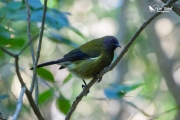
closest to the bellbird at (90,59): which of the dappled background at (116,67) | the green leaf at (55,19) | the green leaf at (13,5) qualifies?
the dappled background at (116,67)

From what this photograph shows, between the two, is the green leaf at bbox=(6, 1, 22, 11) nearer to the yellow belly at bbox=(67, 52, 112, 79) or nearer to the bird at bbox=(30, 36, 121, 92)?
the bird at bbox=(30, 36, 121, 92)

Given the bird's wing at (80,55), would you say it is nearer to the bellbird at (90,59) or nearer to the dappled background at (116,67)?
the bellbird at (90,59)

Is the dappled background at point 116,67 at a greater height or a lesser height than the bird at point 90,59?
lesser

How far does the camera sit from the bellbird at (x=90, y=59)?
3.18m

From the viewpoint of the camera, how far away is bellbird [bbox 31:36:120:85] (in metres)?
3.18

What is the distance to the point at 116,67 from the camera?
236 inches

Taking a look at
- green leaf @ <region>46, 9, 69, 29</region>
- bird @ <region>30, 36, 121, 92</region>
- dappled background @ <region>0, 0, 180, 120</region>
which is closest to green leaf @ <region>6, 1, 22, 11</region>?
dappled background @ <region>0, 0, 180, 120</region>

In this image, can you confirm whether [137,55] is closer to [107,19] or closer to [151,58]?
[151,58]

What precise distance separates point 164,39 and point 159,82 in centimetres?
109

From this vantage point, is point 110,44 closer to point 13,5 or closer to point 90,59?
point 90,59

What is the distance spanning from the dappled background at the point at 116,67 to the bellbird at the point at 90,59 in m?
0.11

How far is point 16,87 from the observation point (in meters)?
6.04

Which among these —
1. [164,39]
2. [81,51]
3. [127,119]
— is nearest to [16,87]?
[127,119]

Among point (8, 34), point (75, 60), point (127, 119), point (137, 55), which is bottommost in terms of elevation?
point (127, 119)
